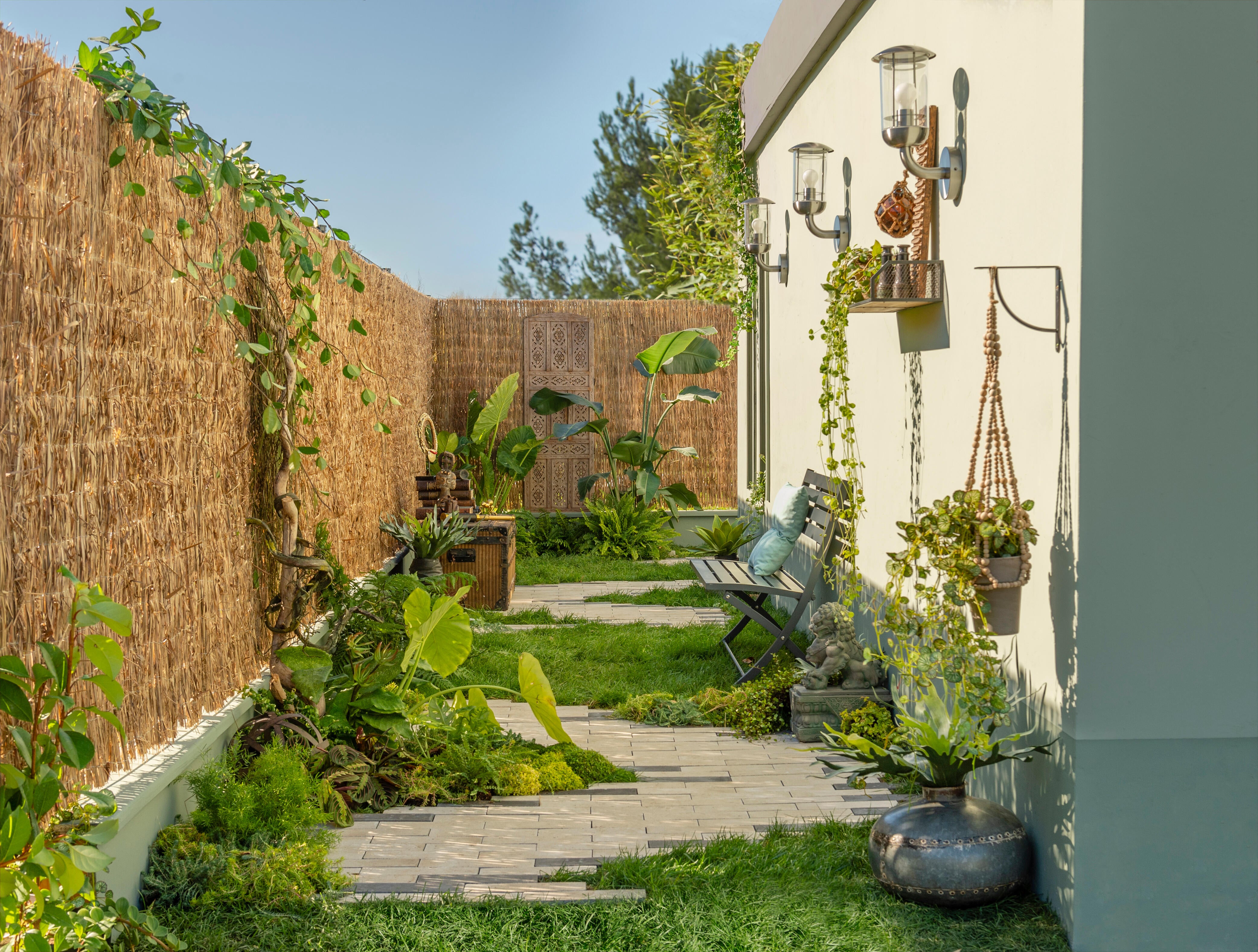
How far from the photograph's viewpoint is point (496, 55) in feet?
148

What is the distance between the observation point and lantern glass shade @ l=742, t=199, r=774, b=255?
7.82 m

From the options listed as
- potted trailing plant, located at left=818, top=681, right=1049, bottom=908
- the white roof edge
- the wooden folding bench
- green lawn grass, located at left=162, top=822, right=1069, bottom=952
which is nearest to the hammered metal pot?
potted trailing plant, located at left=818, top=681, right=1049, bottom=908

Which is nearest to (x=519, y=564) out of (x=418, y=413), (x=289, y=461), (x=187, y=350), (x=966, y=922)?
(x=418, y=413)

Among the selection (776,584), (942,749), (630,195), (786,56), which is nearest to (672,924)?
(942,749)

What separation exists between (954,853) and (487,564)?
551 centimetres

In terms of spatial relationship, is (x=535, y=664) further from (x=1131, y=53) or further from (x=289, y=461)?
(x=1131, y=53)

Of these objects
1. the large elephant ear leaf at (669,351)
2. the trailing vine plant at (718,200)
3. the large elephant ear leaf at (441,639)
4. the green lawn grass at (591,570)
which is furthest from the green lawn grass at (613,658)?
the large elephant ear leaf at (669,351)

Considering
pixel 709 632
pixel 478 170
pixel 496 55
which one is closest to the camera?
pixel 709 632

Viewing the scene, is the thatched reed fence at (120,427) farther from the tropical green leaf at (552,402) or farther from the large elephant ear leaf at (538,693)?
the tropical green leaf at (552,402)

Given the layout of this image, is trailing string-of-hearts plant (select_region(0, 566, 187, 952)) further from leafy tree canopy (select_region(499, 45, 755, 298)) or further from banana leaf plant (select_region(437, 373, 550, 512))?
leafy tree canopy (select_region(499, 45, 755, 298))

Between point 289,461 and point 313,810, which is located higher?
point 289,461

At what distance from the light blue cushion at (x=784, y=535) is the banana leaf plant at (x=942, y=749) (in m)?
2.81

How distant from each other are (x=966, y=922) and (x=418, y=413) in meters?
8.11

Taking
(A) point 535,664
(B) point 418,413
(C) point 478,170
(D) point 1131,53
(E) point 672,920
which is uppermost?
(C) point 478,170
